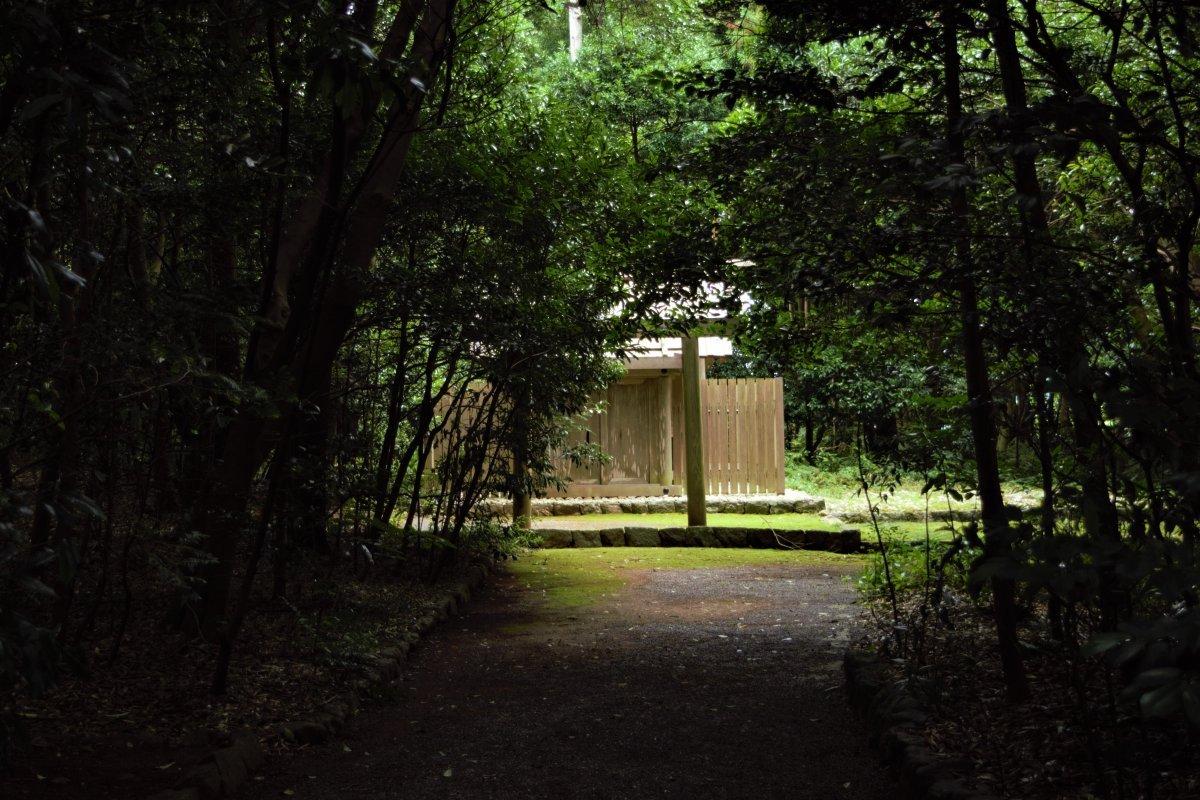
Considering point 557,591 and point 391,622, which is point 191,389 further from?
point 557,591

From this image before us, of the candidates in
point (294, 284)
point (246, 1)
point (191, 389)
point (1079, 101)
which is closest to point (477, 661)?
point (294, 284)

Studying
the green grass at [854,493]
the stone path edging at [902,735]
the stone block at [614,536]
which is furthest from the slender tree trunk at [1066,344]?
the stone block at [614,536]

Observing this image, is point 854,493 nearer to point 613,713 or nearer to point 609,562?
point 609,562

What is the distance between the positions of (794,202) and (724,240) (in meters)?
0.51

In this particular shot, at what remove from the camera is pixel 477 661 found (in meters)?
6.58

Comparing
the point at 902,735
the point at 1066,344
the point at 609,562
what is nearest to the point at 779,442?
the point at 609,562

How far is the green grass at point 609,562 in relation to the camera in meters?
9.83

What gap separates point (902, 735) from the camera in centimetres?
402

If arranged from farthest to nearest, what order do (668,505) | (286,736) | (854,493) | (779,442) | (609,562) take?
(854,493) → (779,442) → (668,505) → (609,562) → (286,736)

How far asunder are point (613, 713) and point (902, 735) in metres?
1.68

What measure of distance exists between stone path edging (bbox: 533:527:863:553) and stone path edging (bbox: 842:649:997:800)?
281 inches

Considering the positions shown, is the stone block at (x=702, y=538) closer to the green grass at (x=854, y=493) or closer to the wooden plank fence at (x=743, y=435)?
the green grass at (x=854, y=493)

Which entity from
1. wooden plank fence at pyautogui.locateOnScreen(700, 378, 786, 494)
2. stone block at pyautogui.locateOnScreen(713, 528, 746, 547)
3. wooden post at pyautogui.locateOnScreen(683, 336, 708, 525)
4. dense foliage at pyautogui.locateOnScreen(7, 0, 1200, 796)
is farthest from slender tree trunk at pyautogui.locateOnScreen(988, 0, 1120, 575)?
wooden plank fence at pyautogui.locateOnScreen(700, 378, 786, 494)

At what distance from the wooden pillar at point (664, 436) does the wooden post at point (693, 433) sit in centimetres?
274
